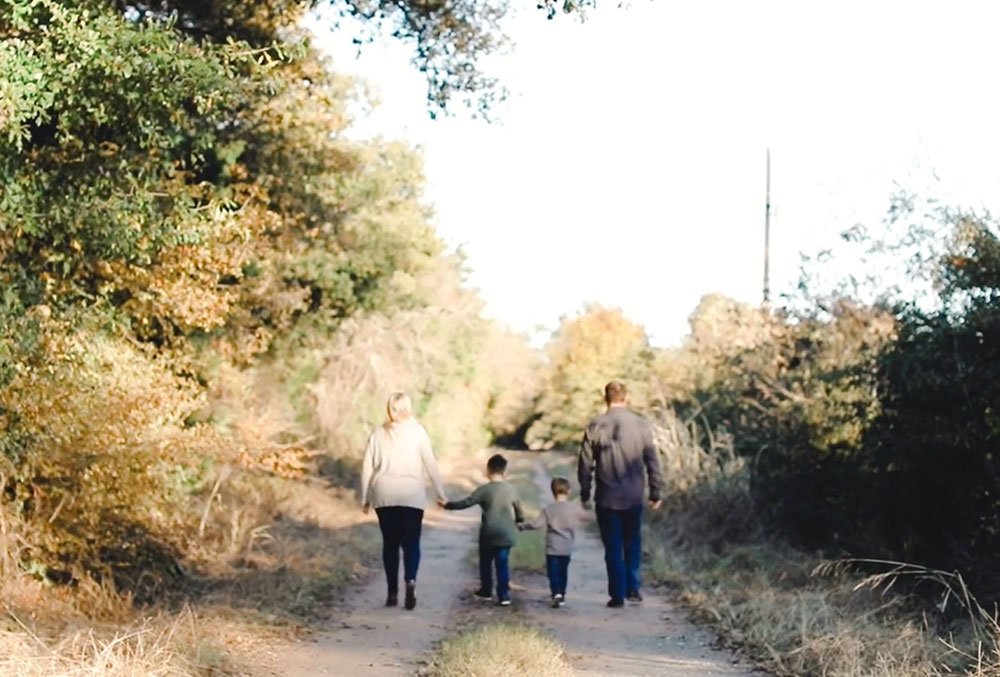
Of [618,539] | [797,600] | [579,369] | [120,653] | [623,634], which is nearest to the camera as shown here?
[120,653]

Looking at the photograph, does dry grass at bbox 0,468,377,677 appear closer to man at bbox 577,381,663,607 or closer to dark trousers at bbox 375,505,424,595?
dark trousers at bbox 375,505,424,595

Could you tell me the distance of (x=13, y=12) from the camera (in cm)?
868

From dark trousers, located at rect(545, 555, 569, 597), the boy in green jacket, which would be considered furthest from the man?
the boy in green jacket

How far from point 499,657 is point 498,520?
3.93m

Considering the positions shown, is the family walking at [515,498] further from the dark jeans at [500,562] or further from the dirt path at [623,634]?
the dirt path at [623,634]

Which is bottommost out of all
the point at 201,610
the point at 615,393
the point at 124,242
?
the point at 201,610

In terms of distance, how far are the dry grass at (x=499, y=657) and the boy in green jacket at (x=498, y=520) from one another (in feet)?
9.16

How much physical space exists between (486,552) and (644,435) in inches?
75.4

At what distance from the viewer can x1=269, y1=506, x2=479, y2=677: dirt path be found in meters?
8.36

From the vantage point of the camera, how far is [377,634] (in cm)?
980

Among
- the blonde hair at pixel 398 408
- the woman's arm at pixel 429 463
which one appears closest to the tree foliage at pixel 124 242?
the blonde hair at pixel 398 408

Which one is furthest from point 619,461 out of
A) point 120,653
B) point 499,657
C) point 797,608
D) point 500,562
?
point 120,653

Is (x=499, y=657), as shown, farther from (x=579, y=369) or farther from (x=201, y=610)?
(x=579, y=369)

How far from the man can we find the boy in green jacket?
772mm
